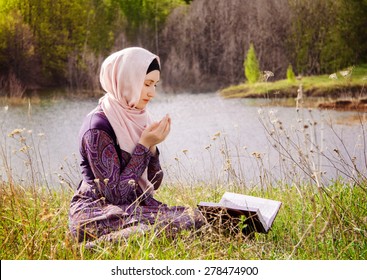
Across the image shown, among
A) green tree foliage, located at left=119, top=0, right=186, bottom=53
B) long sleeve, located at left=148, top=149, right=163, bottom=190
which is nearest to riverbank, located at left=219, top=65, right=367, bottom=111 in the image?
green tree foliage, located at left=119, top=0, right=186, bottom=53

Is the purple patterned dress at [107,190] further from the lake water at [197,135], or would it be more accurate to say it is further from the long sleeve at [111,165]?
the lake water at [197,135]

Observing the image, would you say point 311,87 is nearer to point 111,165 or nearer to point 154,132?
point 154,132

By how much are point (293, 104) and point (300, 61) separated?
12.8 inches

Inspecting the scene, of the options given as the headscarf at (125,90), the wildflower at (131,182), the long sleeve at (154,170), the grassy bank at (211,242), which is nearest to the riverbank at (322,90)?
the grassy bank at (211,242)

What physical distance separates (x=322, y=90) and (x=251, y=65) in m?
0.55

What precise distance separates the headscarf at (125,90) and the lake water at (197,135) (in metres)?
1.39

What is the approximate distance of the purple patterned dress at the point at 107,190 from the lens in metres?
2.42

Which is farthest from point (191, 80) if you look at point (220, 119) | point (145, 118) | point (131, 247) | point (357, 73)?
point (131, 247)

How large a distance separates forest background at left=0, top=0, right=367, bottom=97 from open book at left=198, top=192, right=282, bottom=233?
1.80m

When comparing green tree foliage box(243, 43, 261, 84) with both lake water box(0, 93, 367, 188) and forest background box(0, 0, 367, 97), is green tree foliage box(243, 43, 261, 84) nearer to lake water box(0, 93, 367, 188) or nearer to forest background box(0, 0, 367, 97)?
forest background box(0, 0, 367, 97)

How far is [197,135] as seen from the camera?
14.3 feet

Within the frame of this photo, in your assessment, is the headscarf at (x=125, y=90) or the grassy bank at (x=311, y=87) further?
the grassy bank at (x=311, y=87)
